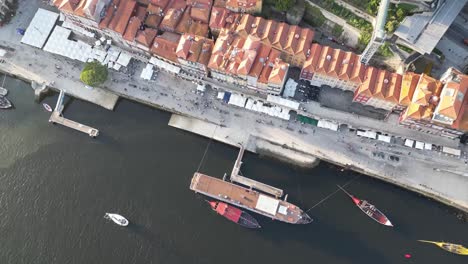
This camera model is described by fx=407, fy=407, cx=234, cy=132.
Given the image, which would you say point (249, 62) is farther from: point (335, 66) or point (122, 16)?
point (122, 16)

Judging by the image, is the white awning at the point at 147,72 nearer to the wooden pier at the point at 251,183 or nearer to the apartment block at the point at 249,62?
the apartment block at the point at 249,62

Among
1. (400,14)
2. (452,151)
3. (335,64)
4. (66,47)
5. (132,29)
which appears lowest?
(66,47)

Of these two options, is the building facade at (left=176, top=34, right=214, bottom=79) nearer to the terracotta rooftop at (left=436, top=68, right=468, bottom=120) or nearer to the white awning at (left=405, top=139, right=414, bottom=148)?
the white awning at (left=405, top=139, right=414, bottom=148)

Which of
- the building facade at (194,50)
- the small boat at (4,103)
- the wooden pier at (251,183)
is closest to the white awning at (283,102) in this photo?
the wooden pier at (251,183)

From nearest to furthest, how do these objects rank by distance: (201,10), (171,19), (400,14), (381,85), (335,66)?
(400,14)
(381,85)
(335,66)
(171,19)
(201,10)

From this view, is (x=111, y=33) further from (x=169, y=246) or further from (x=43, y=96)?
(x=169, y=246)

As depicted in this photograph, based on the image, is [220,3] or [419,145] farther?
[220,3]

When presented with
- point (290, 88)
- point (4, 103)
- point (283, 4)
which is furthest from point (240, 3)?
point (4, 103)

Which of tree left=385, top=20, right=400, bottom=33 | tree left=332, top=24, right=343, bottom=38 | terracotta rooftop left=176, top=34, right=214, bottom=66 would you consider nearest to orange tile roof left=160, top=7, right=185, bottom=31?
terracotta rooftop left=176, top=34, right=214, bottom=66
